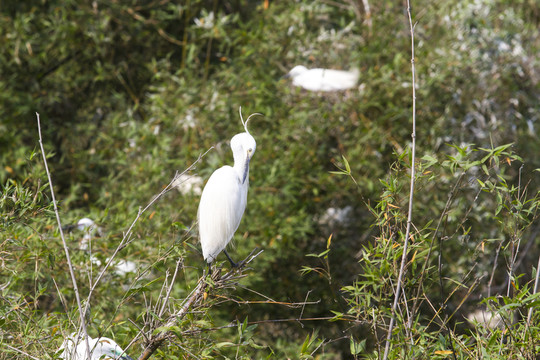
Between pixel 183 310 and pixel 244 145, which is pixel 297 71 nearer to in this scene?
pixel 244 145

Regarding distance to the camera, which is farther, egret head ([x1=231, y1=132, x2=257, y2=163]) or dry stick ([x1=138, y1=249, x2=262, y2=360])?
egret head ([x1=231, y1=132, x2=257, y2=163])

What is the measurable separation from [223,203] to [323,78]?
1.69m

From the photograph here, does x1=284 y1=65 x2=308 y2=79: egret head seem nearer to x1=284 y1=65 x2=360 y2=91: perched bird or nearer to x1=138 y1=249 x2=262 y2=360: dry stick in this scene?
x1=284 y1=65 x2=360 y2=91: perched bird

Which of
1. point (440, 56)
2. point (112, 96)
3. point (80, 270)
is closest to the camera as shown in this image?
point (80, 270)

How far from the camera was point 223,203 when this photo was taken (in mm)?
1658

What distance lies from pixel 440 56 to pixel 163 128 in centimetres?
155

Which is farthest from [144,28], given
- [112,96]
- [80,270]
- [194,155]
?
[80,270]

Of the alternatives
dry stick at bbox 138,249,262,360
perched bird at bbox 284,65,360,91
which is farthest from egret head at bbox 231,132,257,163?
perched bird at bbox 284,65,360,91

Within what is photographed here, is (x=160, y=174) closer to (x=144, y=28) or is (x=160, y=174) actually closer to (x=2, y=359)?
(x=144, y=28)

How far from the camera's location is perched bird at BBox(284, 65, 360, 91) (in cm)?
314

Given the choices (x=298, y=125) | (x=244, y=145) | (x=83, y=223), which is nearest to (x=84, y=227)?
(x=83, y=223)

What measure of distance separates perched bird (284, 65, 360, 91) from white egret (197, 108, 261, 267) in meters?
1.53

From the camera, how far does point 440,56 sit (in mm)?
3350

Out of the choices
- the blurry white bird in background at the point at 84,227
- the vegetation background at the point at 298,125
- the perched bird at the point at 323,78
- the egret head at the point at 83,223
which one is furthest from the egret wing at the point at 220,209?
the perched bird at the point at 323,78
